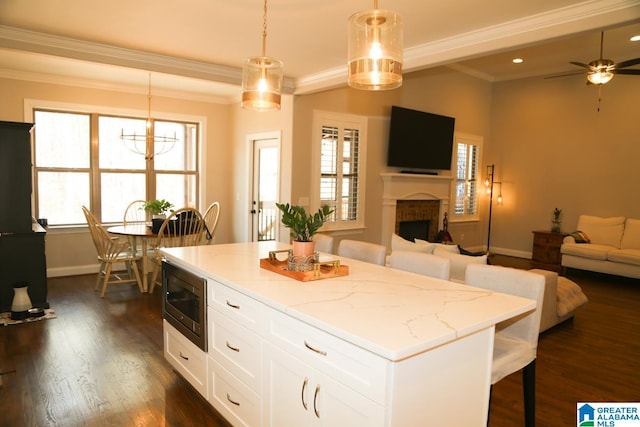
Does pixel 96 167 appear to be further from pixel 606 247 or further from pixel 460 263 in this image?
pixel 606 247

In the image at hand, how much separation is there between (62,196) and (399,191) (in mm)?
5059

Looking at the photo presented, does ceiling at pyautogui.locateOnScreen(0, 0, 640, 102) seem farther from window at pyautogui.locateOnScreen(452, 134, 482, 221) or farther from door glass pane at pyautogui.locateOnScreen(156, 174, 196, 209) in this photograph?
window at pyautogui.locateOnScreen(452, 134, 482, 221)

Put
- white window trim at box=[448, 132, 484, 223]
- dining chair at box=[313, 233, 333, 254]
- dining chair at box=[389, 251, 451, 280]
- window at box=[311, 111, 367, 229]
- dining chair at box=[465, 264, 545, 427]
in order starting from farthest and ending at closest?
1. white window trim at box=[448, 132, 484, 223]
2. window at box=[311, 111, 367, 229]
3. dining chair at box=[313, 233, 333, 254]
4. dining chair at box=[389, 251, 451, 280]
5. dining chair at box=[465, 264, 545, 427]

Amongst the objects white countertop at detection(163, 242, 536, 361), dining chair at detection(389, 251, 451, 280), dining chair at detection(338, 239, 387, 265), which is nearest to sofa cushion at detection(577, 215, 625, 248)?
dining chair at detection(338, 239, 387, 265)

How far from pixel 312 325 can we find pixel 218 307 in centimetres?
90

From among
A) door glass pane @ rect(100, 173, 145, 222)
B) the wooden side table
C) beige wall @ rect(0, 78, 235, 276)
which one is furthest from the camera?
the wooden side table

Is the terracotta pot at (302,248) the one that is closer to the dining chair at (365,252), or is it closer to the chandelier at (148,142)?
the dining chair at (365,252)

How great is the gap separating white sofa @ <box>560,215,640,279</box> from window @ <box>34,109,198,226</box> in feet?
21.3

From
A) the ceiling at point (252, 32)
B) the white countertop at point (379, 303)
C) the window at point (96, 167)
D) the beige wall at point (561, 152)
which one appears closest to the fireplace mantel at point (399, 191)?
the beige wall at point (561, 152)

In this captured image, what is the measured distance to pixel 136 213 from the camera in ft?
21.2

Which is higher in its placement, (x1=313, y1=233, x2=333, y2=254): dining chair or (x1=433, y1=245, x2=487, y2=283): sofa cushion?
(x1=313, y1=233, x2=333, y2=254): dining chair

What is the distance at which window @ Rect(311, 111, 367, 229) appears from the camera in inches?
233

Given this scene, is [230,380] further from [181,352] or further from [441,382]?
[441,382]

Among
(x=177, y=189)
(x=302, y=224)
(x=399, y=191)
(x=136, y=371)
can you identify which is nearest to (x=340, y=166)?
(x=399, y=191)
